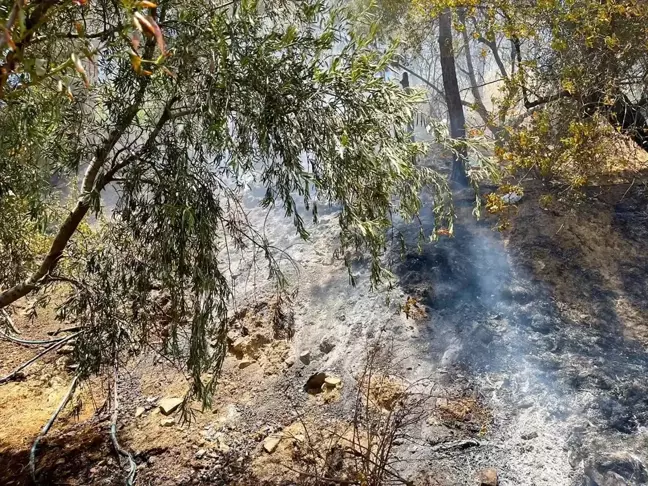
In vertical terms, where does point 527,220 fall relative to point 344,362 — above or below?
above

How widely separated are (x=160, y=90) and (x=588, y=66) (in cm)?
584

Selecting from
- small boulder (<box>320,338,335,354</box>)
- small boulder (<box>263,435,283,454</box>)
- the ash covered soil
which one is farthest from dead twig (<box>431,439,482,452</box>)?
small boulder (<box>320,338,335,354</box>)

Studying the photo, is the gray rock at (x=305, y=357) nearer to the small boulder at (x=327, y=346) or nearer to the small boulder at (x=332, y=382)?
the small boulder at (x=327, y=346)

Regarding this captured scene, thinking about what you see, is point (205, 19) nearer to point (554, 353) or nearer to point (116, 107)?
point (116, 107)

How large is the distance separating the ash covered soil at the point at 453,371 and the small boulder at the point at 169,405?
21cm

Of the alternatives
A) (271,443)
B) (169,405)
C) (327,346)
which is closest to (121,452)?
(169,405)

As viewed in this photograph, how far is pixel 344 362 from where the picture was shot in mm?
6348

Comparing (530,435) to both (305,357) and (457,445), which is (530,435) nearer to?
(457,445)

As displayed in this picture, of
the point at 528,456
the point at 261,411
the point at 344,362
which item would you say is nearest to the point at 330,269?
the point at 344,362

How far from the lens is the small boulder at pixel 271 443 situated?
5184 mm

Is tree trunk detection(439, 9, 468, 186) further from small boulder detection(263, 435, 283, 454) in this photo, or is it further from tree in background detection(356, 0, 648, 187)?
small boulder detection(263, 435, 283, 454)

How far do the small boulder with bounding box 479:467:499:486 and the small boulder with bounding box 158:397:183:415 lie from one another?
12.7ft

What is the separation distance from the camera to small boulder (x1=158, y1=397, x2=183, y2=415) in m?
Answer: 6.06

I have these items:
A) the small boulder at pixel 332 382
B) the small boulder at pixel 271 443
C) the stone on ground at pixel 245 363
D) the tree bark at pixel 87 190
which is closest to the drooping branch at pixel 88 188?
the tree bark at pixel 87 190
